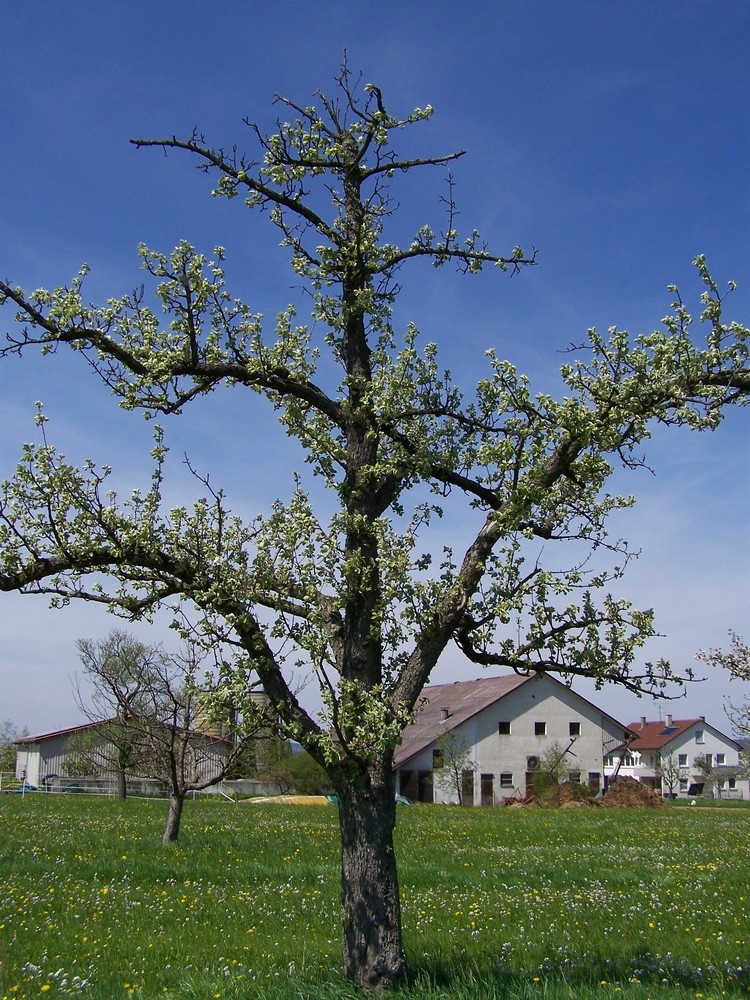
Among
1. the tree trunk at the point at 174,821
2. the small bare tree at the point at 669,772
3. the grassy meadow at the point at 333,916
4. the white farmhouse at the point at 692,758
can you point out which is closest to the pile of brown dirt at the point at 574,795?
the grassy meadow at the point at 333,916

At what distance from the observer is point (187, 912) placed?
12.9 m

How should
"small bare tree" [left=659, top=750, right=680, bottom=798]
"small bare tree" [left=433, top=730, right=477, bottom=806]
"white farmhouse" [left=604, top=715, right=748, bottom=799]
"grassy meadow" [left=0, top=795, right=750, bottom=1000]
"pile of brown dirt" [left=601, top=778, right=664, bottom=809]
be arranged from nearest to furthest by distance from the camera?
"grassy meadow" [left=0, top=795, right=750, bottom=1000] < "pile of brown dirt" [left=601, top=778, right=664, bottom=809] < "small bare tree" [left=433, top=730, right=477, bottom=806] < "small bare tree" [left=659, top=750, right=680, bottom=798] < "white farmhouse" [left=604, top=715, right=748, bottom=799]

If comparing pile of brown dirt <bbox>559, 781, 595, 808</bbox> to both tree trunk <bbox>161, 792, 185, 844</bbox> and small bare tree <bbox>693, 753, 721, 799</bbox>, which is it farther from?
small bare tree <bbox>693, 753, 721, 799</bbox>

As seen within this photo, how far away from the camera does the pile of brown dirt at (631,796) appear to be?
1928 inches

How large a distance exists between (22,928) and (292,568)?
22.5ft

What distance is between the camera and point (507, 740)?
65.2 m

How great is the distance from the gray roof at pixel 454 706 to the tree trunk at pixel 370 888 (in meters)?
53.5

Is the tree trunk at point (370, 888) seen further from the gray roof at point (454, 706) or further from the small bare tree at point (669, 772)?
the small bare tree at point (669, 772)

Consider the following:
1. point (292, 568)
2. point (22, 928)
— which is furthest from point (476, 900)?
point (292, 568)

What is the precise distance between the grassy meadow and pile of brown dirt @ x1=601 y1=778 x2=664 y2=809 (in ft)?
86.4

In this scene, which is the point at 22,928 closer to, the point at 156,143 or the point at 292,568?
the point at 292,568

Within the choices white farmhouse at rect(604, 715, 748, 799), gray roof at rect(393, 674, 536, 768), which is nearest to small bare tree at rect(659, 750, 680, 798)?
white farmhouse at rect(604, 715, 748, 799)

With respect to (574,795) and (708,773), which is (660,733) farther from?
(574,795)

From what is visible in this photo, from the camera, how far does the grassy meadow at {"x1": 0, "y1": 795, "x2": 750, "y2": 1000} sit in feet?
27.9
